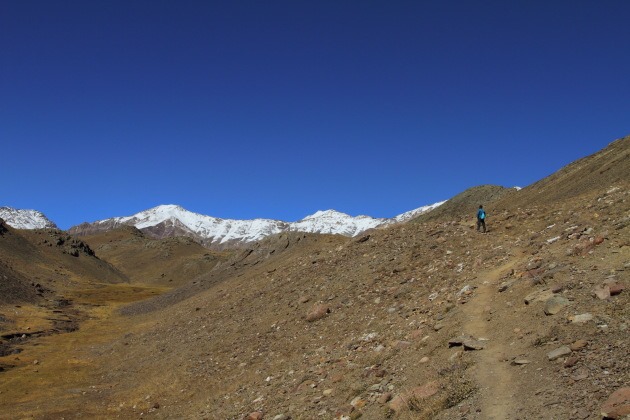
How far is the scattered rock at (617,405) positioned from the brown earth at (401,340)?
0.42 feet

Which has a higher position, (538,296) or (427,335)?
(538,296)

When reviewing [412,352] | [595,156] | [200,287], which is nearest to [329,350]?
[412,352]

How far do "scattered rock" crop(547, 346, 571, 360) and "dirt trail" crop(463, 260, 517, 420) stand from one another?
1.10m

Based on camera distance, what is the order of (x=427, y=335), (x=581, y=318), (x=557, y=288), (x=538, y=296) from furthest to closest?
(x=427, y=335) < (x=538, y=296) < (x=557, y=288) < (x=581, y=318)

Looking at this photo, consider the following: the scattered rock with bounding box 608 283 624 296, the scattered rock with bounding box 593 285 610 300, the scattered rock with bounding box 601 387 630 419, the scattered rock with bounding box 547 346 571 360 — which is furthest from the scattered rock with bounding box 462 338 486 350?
the scattered rock with bounding box 601 387 630 419

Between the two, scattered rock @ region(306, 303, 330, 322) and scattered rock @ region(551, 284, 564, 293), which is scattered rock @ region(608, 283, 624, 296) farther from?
scattered rock @ region(306, 303, 330, 322)

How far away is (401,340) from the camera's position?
1691 centimetres

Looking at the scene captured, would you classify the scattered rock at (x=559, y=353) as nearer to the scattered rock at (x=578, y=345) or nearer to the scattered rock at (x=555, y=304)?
the scattered rock at (x=578, y=345)

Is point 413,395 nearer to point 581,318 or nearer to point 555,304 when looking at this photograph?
point 581,318

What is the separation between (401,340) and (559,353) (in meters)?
6.29

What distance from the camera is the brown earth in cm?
1148

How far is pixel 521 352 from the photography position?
1249 centimetres

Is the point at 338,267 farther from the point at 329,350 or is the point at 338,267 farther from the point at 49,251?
the point at 49,251

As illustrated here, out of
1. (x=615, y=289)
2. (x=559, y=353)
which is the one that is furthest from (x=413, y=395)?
(x=615, y=289)
